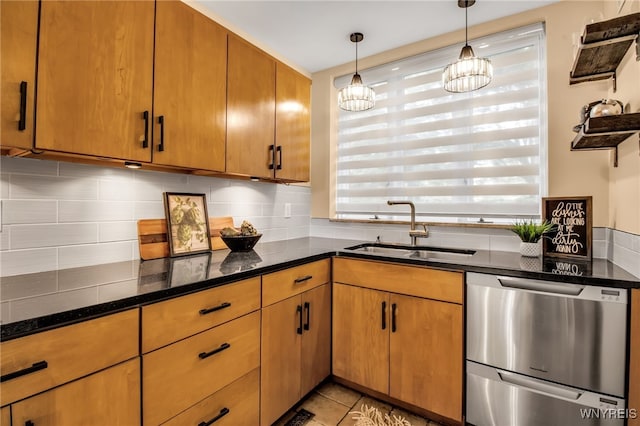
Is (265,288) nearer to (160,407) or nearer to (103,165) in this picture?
(160,407)

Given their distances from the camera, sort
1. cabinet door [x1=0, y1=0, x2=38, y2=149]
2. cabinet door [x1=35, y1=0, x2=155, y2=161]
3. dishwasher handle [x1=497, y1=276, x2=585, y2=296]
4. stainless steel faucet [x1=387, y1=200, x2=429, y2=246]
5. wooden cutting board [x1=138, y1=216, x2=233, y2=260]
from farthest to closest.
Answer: stainless steel faucet [x1=387, y1=200, x2=429, y2=246], wooden cutting board [x1=138, y1=216, x2=233, y2=260], dishwasher handle [x1=497, y1=276, x2=585, y2=296], cabinet door [x1=35, y1=0, x2=155, y2=161], cabinet door [x1=0, y1=0, x2=38, y2=149]

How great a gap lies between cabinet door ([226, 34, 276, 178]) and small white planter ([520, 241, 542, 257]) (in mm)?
1650

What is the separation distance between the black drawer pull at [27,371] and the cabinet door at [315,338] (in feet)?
3.96

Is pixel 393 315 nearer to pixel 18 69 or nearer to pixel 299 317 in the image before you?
pixel 299 317

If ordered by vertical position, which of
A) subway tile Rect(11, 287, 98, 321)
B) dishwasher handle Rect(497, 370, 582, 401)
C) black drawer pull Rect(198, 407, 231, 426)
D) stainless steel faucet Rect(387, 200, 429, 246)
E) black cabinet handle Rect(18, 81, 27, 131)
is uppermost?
black cabinet handle Rect(18, 81, 27, 131)

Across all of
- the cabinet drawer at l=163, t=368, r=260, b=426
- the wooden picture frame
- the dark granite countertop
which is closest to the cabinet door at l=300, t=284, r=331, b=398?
the dark granite countertop

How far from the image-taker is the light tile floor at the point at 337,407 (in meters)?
1.79

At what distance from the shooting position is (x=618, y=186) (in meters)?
1.66

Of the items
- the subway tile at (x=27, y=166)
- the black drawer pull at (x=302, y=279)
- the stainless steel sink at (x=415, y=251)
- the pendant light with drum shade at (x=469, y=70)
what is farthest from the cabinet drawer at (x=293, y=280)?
the pendant light with drum shade at (x=469, y=70)

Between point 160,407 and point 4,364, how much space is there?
0.52 meters

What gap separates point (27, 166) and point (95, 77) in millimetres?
487

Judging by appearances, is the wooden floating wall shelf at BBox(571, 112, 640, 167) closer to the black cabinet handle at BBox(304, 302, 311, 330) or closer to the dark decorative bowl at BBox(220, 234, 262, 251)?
the black cabinet handle at BBox(304, 302, 311, 330)

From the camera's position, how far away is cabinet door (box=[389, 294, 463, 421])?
5.51 ft

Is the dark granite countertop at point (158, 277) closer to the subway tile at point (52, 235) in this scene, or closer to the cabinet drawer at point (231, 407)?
the subway tile at point (52, 235)
